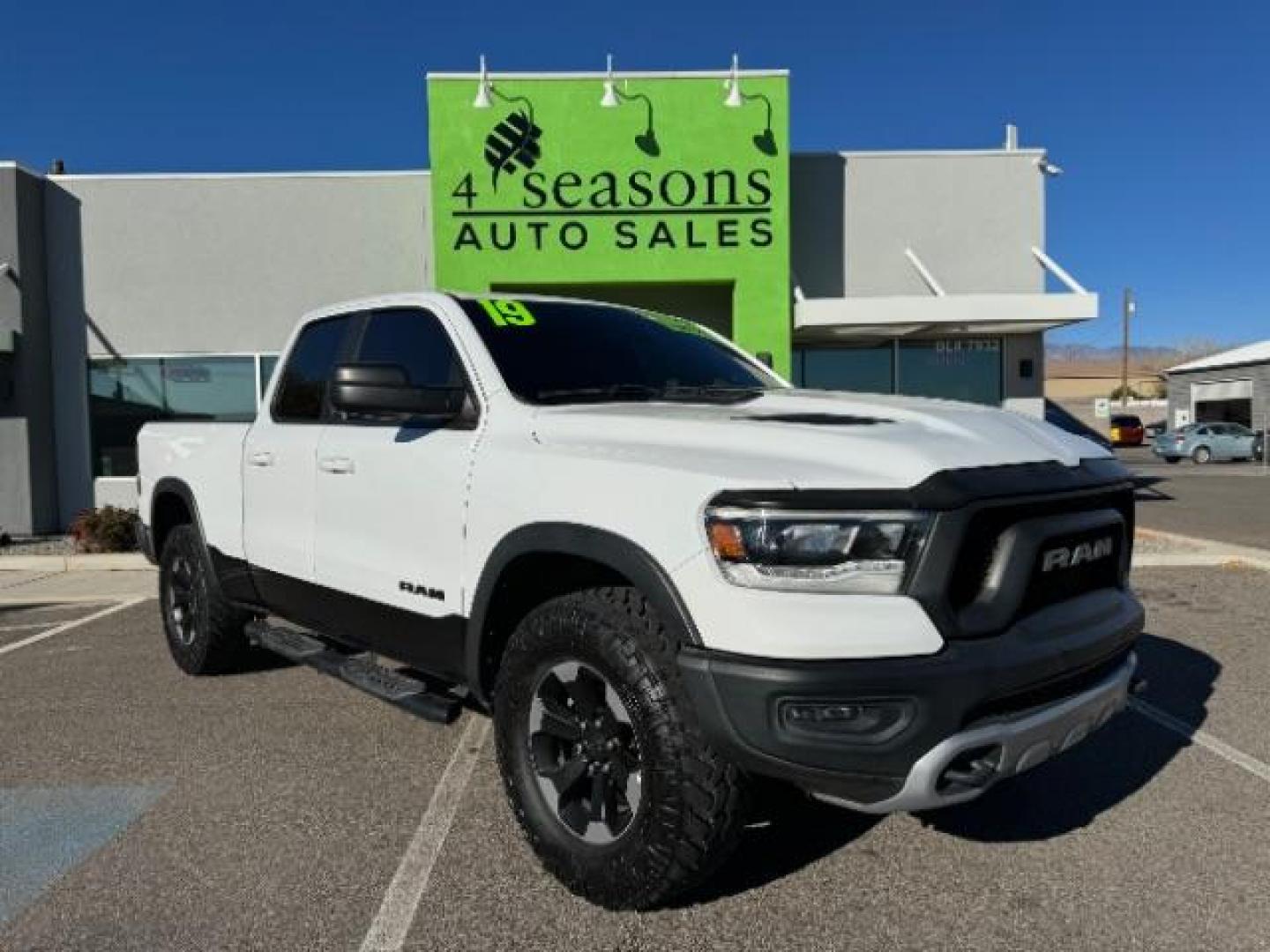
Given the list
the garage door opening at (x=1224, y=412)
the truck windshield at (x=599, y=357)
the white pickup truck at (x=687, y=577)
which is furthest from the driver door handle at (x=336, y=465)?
the garage door opening at (x=1224, y=412)

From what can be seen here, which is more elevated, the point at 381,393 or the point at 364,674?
the point at 381,393

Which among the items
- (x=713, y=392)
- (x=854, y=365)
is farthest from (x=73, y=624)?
(x=854, y=365)

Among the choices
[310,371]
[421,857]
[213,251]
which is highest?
[213,251]

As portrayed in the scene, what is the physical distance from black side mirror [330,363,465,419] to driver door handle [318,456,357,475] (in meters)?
0.63

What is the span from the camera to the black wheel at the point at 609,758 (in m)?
2.48

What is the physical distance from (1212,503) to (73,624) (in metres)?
17.1

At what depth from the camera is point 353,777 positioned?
3.92 metres

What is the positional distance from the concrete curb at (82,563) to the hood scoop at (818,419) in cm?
910

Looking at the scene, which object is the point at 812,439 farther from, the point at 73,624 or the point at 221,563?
the point at 73,624

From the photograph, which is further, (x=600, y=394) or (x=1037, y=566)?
(x=600, y=394)

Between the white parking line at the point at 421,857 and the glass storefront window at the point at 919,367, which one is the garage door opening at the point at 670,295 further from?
the white parking line at the point at 421,857

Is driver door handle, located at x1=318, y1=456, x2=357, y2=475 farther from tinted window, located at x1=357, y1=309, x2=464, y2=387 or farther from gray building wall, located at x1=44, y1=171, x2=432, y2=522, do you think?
gray building wall, located at x1=44, y1=171, x2=432, y2=522

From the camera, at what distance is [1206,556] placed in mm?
9289

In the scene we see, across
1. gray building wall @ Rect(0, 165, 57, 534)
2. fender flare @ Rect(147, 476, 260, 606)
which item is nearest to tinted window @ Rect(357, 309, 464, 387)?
fender flare @ Rect(147, 476, 260, 606)
